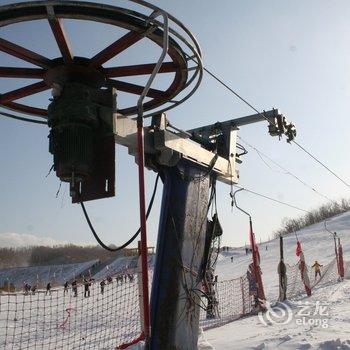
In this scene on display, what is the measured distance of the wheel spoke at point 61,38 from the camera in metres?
3.54

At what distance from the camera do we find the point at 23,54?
380cm

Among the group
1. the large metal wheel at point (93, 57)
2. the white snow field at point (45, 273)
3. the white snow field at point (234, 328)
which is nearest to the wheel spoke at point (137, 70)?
the large metal wheel at point (93, 57)

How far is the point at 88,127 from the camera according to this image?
4.01 metres

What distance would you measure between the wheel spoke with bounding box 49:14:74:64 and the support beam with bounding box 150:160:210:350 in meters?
1.76

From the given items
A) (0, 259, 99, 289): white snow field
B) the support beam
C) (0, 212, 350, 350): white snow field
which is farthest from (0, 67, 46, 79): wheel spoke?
(0, 259, 99, 289): white snow field

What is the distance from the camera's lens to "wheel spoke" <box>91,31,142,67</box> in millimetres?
3770

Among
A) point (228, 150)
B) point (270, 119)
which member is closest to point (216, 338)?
point (228, 150)

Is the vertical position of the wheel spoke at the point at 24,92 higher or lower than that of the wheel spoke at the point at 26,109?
higher

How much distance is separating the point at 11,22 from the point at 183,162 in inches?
97.1

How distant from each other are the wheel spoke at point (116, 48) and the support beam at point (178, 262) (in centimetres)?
157

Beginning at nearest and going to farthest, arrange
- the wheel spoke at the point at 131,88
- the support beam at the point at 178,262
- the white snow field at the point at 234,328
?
the wheel spoke at the point at 131,88
the support beam at the point at 178,262
the white snow field at the point at 234,328

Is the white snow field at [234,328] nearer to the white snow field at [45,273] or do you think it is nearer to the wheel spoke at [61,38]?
the wheel spoke at [61,38]

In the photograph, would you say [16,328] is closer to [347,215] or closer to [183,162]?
[183,162]

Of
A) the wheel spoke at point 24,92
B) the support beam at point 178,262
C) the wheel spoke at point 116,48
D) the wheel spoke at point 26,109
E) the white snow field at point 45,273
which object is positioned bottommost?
the white snow field at point 45,273
